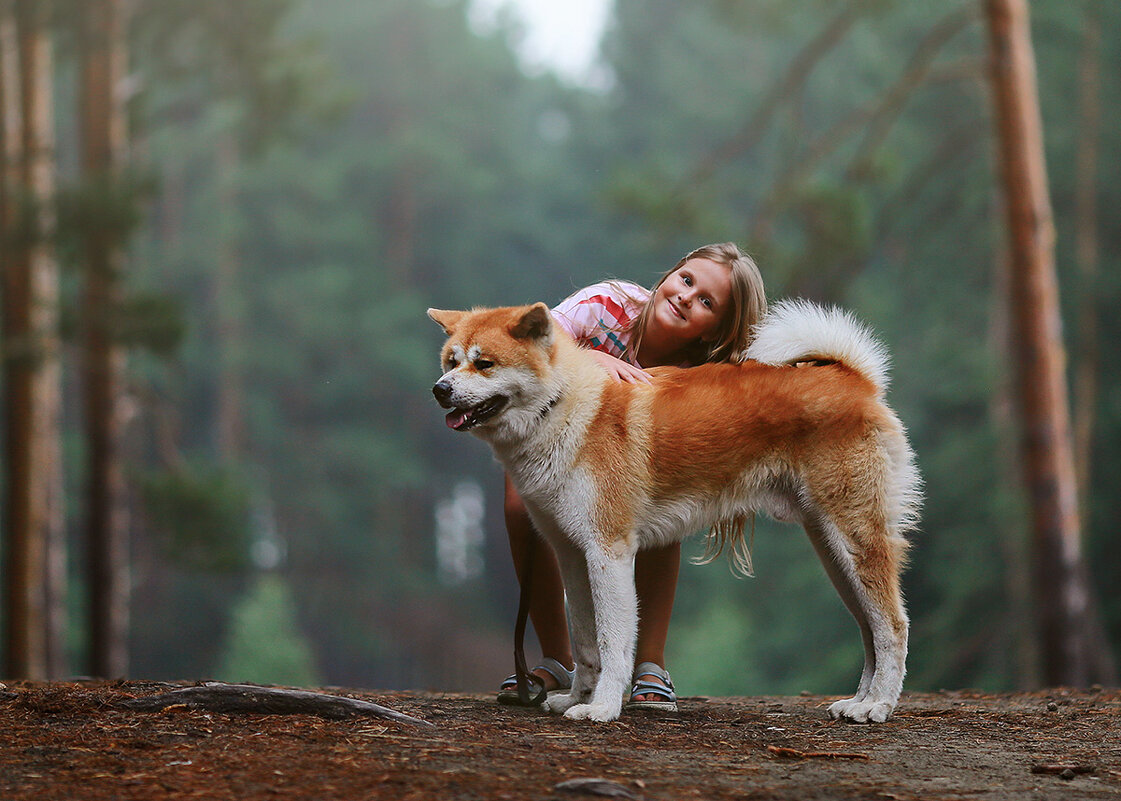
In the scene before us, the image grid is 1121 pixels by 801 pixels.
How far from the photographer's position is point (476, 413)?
3734 millimetres

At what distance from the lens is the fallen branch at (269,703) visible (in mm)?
3428

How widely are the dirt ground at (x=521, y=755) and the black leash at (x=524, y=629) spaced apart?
0.16 meters

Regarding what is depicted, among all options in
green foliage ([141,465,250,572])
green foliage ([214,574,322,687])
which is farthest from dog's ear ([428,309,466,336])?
green foliage ([214,574,322,687])

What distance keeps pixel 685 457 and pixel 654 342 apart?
735 mm

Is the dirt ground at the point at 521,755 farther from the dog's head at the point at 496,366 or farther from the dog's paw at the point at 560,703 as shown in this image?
the dog's head at the point at 496,366

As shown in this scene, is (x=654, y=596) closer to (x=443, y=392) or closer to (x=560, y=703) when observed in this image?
(x=560, y=703)

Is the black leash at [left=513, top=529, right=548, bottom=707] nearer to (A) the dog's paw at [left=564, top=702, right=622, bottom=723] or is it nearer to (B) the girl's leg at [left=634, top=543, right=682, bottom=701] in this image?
(A) the dog's paw at [left=564, top=702, right=622, bottom=723]

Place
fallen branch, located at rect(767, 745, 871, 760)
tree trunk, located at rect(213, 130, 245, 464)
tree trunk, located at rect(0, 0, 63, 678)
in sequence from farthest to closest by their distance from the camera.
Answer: tree trunk, located at rect(213, 130, 245, 464) < tree trunk, located at rect(0, 0, 63, 678) < fallen branch, located at rect(767, 745, 871, 760)

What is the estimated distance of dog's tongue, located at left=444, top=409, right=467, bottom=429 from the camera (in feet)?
12.1

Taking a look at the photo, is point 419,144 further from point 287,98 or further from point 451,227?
point 287,98

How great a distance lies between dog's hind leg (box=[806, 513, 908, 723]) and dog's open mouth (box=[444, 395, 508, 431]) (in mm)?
1219

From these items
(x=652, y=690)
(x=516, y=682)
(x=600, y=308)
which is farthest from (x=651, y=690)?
(x=600, y=308)

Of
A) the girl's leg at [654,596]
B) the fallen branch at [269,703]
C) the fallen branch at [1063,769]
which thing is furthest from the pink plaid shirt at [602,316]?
the fallen branch at [1063,769]

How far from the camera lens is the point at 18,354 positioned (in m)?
9.97
